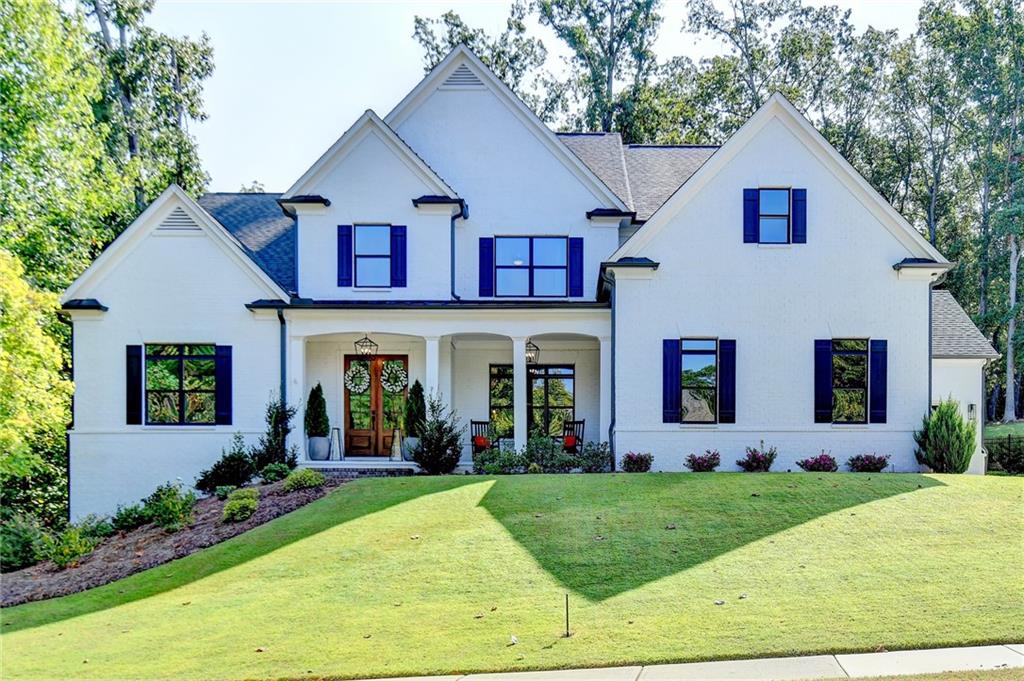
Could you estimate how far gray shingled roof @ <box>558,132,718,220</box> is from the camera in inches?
798

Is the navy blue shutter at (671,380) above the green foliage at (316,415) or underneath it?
above

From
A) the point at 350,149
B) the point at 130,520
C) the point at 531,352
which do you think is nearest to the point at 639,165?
the point at 531,352

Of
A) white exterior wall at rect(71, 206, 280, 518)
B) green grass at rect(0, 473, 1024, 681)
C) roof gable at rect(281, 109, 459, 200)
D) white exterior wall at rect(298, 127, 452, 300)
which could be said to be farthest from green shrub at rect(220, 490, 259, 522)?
roof gable at rect(281, 109, 459, 200)

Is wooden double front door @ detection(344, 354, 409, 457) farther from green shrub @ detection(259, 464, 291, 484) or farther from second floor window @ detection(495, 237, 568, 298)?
second floor window @ detection(495, 237, 568, 298)

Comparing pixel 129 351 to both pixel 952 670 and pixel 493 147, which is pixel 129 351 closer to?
pixel 493 147

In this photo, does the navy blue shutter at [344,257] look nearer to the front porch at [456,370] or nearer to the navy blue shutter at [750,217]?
the front porch at [456,370]

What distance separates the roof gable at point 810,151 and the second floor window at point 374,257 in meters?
5.98

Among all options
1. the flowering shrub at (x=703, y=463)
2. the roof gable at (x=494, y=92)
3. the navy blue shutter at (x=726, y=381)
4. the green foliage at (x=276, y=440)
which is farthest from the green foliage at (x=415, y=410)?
the roof gable at (x=494, y=92)

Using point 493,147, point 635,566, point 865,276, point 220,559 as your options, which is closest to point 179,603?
point 220,559

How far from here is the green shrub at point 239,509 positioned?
1300 cm

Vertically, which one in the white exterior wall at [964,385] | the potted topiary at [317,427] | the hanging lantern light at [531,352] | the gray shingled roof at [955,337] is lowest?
the potted topiary at [317,427]

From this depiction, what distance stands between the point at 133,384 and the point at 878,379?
17.4 metres

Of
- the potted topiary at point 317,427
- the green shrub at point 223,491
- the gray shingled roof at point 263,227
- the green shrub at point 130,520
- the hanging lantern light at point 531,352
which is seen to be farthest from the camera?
the gray shingled roof at point 263,227

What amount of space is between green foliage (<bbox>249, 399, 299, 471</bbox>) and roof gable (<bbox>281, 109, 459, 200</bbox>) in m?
5.39
